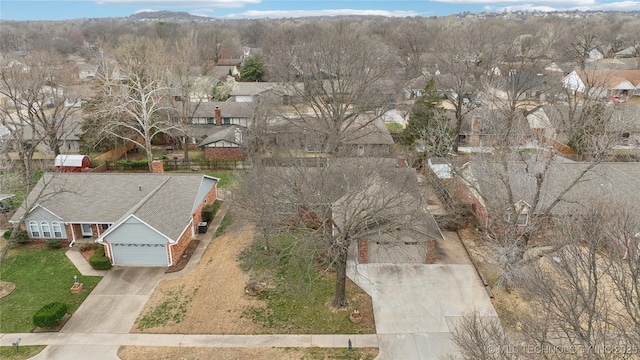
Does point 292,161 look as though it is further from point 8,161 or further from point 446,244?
point 8,161

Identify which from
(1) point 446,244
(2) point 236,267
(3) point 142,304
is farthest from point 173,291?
(1) point 446,244

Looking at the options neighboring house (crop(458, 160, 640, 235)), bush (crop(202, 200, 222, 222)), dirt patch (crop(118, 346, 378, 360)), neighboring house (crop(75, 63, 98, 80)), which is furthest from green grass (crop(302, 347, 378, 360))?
neighboring house (crop(75, 63, 98, 80))

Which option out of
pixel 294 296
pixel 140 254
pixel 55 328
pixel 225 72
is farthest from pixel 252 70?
pixel 55 328

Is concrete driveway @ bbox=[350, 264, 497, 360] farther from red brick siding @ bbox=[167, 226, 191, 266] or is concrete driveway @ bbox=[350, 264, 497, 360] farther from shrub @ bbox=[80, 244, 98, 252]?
shrub @ bbox=[80, 244, 98, 252]

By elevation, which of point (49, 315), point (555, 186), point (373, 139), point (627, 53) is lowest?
point (49, 315)

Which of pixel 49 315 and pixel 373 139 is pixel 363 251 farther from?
pixel 373 139

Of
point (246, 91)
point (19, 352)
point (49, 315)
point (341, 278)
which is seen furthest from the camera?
point (246, 91)

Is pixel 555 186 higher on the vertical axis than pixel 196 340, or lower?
higher
